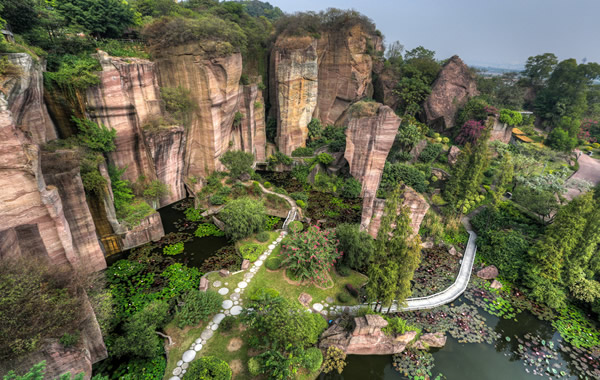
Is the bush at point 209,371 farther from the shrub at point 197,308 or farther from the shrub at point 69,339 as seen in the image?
the shrub at point 69,339

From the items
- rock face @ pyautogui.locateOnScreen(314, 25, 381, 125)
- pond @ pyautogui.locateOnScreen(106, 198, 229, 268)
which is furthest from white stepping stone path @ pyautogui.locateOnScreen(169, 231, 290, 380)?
rock face @ pyautogui.locateOnScreen(314, 25, 381, 125)

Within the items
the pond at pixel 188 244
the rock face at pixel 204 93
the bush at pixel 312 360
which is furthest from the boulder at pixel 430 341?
the rock face at pixel 204 93

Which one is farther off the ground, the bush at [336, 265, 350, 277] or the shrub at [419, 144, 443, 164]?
the shrub at [419, 144, 443, 164]

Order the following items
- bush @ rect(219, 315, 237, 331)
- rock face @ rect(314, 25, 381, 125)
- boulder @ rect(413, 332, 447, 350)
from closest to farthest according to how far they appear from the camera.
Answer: bush @ rect(219, 315, 237, 331), boulder @ rect(413, 332, 447, 350), rock face @ rect(314, 25, 381, 125)

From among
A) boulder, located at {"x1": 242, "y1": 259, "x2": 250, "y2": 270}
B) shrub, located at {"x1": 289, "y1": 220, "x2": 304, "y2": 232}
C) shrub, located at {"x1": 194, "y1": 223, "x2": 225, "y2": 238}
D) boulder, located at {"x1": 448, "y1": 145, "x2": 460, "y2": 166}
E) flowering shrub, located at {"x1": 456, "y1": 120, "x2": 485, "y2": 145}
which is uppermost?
flowering shrub, located at {"x1": 456, "y1": 120, "x2": 485, "y2": 145}

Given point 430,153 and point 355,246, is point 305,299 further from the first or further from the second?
point 430,153

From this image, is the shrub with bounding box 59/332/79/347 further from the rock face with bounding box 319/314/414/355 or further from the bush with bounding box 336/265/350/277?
the bush with bounding box 336/265/350/277

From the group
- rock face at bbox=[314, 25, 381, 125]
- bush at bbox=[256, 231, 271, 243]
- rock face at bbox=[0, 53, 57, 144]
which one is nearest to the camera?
rock face at bbox=[0, 53, 57, 144]
